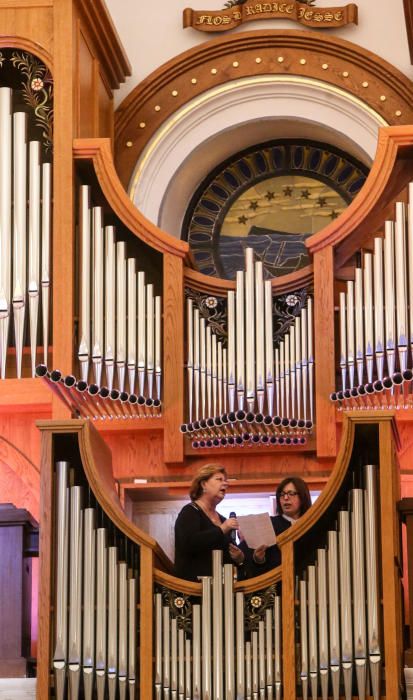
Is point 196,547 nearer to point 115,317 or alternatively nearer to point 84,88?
point 115,317

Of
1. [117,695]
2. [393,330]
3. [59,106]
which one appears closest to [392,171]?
[393,330]

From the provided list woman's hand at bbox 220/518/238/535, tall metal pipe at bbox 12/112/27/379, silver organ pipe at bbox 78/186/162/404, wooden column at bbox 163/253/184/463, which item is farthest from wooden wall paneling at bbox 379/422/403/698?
tall metal pipe at bbox 12/112/27/379

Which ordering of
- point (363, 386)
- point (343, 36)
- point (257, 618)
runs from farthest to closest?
point (343, 36) → point (363, 386) → point (257, 618)

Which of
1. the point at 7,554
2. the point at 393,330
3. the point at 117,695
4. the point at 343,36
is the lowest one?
the point at 117,695

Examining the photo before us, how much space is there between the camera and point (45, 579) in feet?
32.9

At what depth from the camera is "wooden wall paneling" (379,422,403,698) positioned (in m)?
9.77

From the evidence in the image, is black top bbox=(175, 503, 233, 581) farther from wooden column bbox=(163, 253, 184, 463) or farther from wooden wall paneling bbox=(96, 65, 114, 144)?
wooden wall paneling bbox=(96, 65, 114, 144)

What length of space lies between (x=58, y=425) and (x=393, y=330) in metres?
2.69

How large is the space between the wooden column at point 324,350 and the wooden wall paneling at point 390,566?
6.52 feet

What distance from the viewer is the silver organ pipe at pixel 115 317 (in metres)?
12.1

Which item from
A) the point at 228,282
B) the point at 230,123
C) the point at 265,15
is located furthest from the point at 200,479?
the point at 265,15

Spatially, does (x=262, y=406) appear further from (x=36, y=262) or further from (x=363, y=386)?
(x=36, y=262)

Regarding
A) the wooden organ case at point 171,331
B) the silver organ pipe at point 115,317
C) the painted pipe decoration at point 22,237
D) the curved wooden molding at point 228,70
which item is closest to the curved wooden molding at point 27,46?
the wooden organ case at point 171,331

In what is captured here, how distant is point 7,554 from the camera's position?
10.5m
